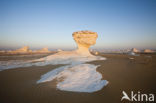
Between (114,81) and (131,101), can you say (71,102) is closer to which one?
(131,101)

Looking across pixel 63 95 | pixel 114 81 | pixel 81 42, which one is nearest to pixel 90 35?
pixel 81 42

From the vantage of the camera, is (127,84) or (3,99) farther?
(127,84)

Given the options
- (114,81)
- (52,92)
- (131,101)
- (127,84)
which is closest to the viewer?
(131,101)

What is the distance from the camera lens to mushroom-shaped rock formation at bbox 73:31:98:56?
28.2 metres

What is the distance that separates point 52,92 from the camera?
20.3ft

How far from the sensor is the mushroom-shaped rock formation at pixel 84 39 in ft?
92.5

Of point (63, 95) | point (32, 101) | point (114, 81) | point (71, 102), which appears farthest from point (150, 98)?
point (32, 101)

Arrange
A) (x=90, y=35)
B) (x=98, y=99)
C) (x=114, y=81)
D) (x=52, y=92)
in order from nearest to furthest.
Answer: (x=98, y=99) < (x=52, y=92) < (x=114, y=81) < (x=90, y=35)

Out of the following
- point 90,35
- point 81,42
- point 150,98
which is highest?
point 90,35

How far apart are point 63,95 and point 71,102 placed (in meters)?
0.93

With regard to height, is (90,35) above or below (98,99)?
above

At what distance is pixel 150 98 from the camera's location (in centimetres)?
498

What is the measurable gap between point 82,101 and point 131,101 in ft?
8.36

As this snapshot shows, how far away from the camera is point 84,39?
2806 cm
